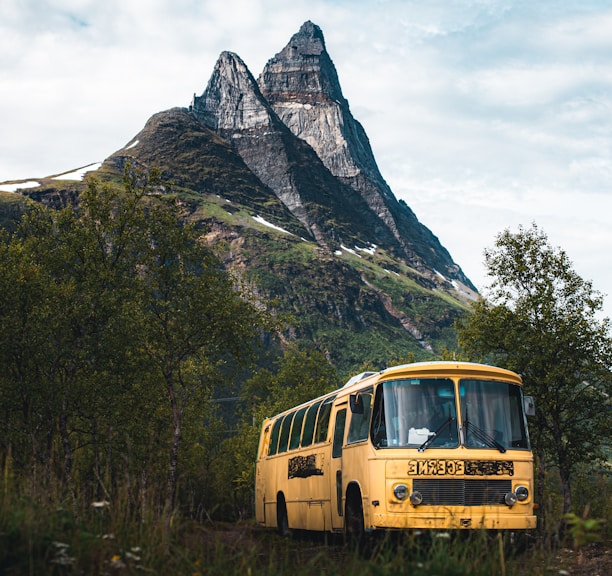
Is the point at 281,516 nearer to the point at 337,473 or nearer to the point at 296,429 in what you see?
the point at 296,429

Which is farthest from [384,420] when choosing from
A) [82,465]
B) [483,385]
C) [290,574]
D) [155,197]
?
[82,465]

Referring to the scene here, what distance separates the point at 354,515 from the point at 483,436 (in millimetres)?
2828

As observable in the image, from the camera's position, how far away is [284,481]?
66.5 feet

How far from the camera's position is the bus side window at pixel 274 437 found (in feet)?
71.6

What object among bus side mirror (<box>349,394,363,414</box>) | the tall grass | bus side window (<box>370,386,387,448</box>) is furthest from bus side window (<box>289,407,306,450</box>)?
the tall grass

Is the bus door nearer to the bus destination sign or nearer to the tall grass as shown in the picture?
the bus destination sign

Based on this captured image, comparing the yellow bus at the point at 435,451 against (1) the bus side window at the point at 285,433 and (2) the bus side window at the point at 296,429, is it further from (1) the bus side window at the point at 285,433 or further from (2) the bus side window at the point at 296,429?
(1) the bus side window at the point at 285,433

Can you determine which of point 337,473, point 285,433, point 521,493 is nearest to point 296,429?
point 285,433

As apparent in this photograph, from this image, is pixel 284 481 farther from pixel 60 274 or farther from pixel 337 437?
pixel 60 274

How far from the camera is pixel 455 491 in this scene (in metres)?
12.4

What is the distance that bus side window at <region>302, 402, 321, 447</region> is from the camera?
58.9 ft

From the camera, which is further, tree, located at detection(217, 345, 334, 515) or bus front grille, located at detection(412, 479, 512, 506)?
tree, located at detection(217, 345, 334, 515)

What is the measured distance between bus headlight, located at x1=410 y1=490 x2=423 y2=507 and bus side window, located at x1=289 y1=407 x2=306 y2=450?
22.7 feet

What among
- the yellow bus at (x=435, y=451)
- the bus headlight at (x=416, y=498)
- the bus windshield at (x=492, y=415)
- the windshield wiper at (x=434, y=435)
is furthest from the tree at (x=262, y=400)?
the bus headlight at (x=416, y=498)
